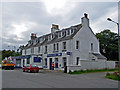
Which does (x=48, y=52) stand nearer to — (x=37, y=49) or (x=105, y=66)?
(x=37, y=49)

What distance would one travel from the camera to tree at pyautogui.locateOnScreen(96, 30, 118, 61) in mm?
43053

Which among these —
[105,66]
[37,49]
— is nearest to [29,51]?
[37,49]

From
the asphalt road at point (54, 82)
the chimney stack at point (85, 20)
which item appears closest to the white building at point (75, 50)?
the chimney stack at point (85, 20)

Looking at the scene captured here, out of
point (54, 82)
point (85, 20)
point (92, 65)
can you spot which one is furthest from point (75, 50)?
point (54, 82)

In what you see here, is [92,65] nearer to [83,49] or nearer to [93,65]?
[93,65]

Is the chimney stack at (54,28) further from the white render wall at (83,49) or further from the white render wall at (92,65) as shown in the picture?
the white render wall at (92,65)

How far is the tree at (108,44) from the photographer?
4305cm

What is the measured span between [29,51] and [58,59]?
49.3ft

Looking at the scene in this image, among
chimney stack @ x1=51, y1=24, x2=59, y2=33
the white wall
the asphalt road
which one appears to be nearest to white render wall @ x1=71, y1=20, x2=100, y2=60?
the white wall

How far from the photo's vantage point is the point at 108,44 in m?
45.5

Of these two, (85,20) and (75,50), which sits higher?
(85,20)

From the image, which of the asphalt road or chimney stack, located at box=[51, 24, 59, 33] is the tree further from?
the asphalt road

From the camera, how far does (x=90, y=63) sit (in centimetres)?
2709

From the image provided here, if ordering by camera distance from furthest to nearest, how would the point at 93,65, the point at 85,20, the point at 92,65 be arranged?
the point at 85,20, the point at 93,65, the point at 92,65
